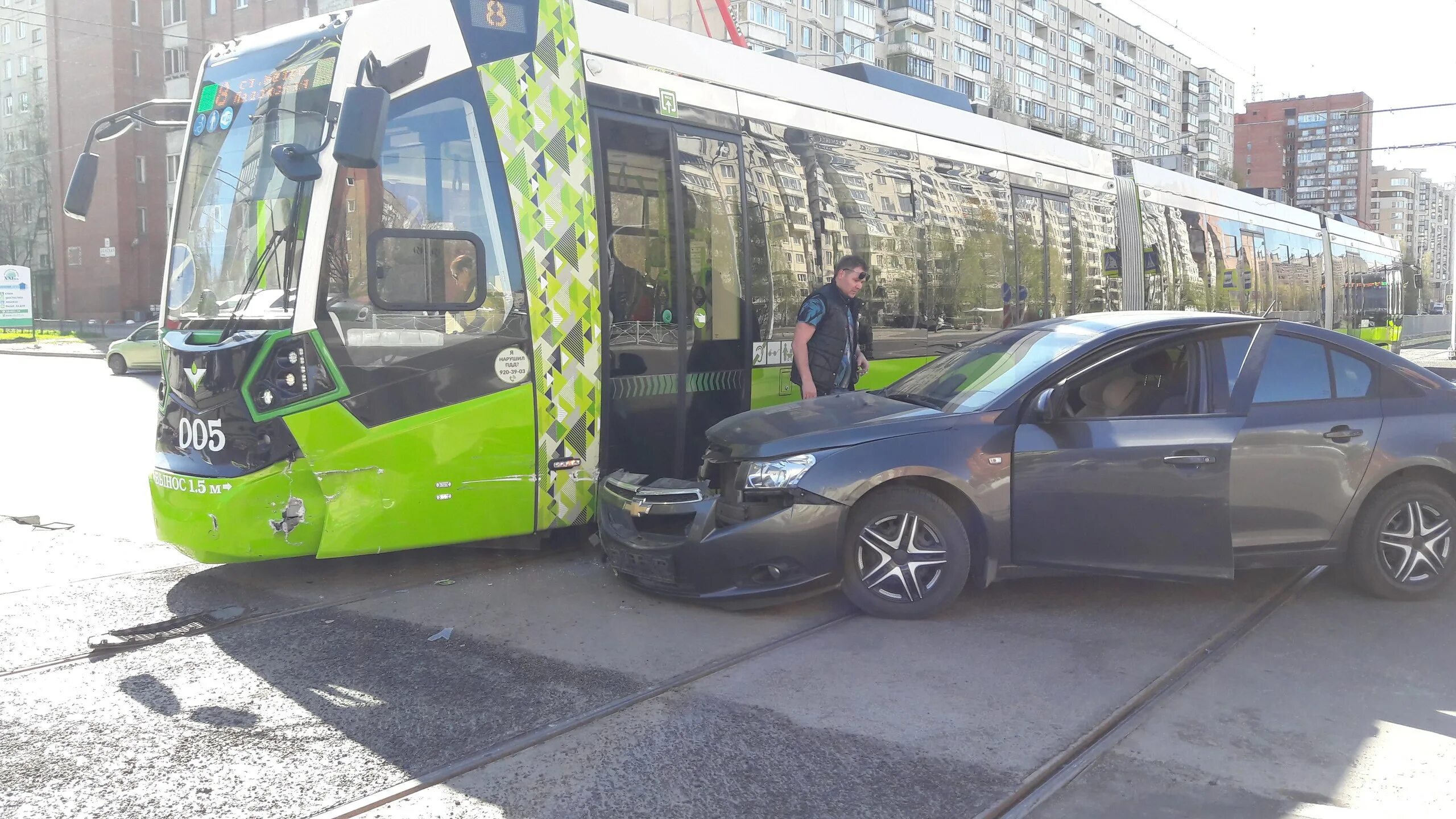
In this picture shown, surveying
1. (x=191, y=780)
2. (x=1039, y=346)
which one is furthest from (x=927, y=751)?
(x=1039, y=346)

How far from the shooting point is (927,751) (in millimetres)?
3910

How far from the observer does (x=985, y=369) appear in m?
6.18

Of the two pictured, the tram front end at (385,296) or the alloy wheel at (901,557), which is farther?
the tram front end at (385,296)

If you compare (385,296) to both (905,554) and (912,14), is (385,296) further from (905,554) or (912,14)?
(912,14)

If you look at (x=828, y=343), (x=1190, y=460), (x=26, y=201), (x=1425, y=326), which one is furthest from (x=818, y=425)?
(x=1425, y=326)

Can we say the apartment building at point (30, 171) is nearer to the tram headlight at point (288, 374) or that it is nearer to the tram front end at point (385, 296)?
the tram front end at point (385, 296)

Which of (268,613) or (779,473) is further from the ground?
(779,473)

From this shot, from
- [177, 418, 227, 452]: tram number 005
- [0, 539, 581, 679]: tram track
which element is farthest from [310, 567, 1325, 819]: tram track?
[177, 418, 227, 452]: tram number 005

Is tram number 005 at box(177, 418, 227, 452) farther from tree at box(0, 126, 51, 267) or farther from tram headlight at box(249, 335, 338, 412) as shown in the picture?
tree at box(0, 126, 51, 267)

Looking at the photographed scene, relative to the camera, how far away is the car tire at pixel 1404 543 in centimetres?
587

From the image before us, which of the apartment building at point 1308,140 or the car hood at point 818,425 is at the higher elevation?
the apartment building at point 1308,140

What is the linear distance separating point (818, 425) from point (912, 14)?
64037 mm

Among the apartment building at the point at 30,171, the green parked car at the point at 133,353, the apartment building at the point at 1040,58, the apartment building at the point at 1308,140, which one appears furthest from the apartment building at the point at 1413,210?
the green parked car at the point at 133,353

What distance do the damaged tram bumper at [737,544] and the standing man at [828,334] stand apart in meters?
1.90
